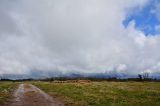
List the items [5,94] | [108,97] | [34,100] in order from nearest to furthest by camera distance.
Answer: [34,100] < [108,97] < [5,94]

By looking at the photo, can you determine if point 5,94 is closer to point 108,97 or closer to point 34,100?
point 34,100

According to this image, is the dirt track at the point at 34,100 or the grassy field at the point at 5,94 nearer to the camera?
the dirt track at the point at 34,100

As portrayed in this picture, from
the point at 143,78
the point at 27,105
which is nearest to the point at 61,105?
the point at 27,105

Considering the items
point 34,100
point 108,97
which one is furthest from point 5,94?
point 108,97

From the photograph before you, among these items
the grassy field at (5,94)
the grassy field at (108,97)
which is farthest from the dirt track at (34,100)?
the grassy field at (108,97)

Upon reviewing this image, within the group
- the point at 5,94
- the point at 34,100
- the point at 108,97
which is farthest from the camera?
the point at 5,94

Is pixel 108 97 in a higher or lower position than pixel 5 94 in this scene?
lower

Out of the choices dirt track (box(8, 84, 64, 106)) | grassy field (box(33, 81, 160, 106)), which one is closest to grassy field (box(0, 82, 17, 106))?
dirt track (box(8, 84, 64, 106))

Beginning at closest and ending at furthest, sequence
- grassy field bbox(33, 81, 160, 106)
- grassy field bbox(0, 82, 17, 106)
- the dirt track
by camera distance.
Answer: the dirt track → grassy field bbox(33, 81, 160, 106) → grassy field bbox(0, 82, 17, 106)

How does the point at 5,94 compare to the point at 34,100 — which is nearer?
the point at 34,100

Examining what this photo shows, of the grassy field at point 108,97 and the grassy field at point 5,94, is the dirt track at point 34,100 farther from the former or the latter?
the grassy field at point 108,97

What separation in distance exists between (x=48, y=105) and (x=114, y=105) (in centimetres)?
584

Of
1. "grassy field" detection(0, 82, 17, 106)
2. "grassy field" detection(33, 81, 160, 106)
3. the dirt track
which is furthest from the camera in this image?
"grassy field" detection(0, 82, 17, 106)

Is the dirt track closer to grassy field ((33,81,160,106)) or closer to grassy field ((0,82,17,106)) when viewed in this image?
grassy field ((0,82,17,106))
